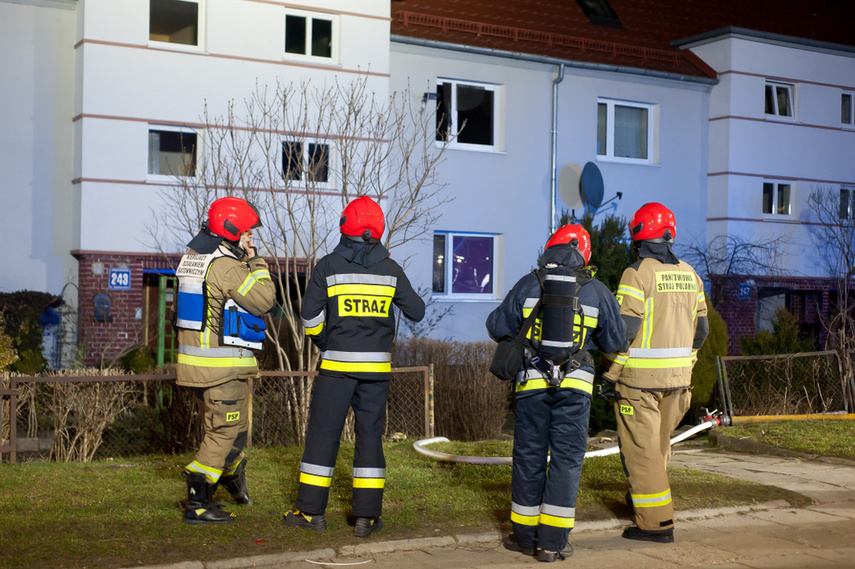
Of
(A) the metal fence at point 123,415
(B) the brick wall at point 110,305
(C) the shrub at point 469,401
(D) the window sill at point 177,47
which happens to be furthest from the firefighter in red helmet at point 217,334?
(D) the window sill at point 177,47

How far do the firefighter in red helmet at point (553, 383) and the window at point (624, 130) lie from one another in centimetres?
1510

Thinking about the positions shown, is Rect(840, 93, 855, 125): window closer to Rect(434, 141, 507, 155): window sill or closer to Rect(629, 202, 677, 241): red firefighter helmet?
Rect(434, 141, 507, 155): window sill

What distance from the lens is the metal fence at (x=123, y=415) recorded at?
Answer: 918 centimetres

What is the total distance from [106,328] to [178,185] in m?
2.76

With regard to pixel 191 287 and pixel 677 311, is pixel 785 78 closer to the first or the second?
pixel 677 311

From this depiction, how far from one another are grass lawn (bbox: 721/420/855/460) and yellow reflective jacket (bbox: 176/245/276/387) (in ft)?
21.6

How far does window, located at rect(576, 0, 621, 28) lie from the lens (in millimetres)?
21406

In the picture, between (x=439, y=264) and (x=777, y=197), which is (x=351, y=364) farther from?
(x=777, y=197)

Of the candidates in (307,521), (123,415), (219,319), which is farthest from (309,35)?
(307,521)

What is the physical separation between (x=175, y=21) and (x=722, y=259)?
41.5 ft

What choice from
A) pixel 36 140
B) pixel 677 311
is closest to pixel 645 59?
pixel 36 140

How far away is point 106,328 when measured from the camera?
15.7m

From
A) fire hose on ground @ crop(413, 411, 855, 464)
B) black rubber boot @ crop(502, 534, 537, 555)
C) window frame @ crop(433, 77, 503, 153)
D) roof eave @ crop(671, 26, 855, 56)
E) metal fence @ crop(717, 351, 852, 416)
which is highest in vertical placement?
roof eave @ crop(671, 26, 855, 56)

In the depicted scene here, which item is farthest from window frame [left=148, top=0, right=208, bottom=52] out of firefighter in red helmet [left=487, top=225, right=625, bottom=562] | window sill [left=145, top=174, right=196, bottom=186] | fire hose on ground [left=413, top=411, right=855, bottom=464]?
firefighter in red helmet [left=487, top=225, right=625, bottom=562]
